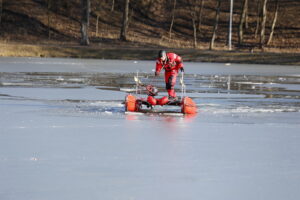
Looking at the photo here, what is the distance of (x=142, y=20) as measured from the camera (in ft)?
239

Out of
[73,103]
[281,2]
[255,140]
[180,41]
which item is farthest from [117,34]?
[255,140]

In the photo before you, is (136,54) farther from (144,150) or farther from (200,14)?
(144,150)

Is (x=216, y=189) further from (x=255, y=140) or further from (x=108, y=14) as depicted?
(x=108, y=14)

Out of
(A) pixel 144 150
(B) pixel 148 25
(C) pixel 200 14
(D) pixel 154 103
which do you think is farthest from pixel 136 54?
(A) pixel 144 150

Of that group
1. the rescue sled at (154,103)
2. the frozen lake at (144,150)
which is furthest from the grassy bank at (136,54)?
the rescue sled at (154,103)

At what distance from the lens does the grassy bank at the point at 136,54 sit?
50.6 meters

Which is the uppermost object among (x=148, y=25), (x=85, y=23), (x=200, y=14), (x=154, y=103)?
(x=200, y=14)

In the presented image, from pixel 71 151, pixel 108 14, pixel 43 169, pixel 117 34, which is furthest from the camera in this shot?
pixel 108 14

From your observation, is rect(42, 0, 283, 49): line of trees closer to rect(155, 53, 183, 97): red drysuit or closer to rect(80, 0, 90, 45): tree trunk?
rect(80, 0, 90, 45): tree trunk

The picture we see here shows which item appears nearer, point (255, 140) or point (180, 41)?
point (255, 140)

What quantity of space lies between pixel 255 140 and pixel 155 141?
1.55 meters

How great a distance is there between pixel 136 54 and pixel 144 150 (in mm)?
42298

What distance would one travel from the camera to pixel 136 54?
2096 inches

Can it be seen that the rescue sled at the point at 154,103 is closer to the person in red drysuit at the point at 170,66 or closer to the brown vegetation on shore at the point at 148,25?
the person in red drysuit at the point at 170,66
